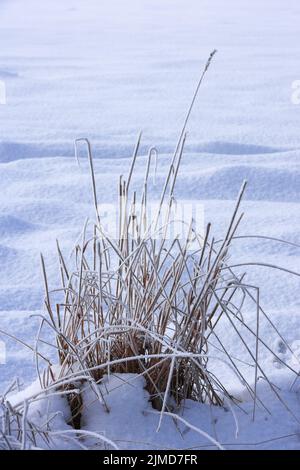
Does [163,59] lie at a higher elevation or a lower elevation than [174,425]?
higher

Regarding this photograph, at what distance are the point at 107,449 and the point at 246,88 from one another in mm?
3838

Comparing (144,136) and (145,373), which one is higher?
(144,136)

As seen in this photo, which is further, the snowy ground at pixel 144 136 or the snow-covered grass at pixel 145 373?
the snowy ground at pixel 144 136

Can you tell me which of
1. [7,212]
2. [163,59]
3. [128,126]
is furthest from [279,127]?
[163,59]

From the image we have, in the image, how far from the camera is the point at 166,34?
7.38 metres

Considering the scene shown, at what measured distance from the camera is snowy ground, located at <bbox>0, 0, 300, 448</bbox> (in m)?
1.96

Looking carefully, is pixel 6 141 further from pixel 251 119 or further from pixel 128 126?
pixel 251 119

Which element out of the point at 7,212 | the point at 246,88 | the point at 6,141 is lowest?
the point at 7,212

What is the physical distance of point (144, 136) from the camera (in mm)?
3457

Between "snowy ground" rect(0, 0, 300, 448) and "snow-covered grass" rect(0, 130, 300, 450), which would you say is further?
"snowy ground" rect(0, 0, 300, 448)

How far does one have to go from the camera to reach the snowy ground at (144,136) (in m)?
1.96

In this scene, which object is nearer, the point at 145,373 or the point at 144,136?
the point at 145,373
